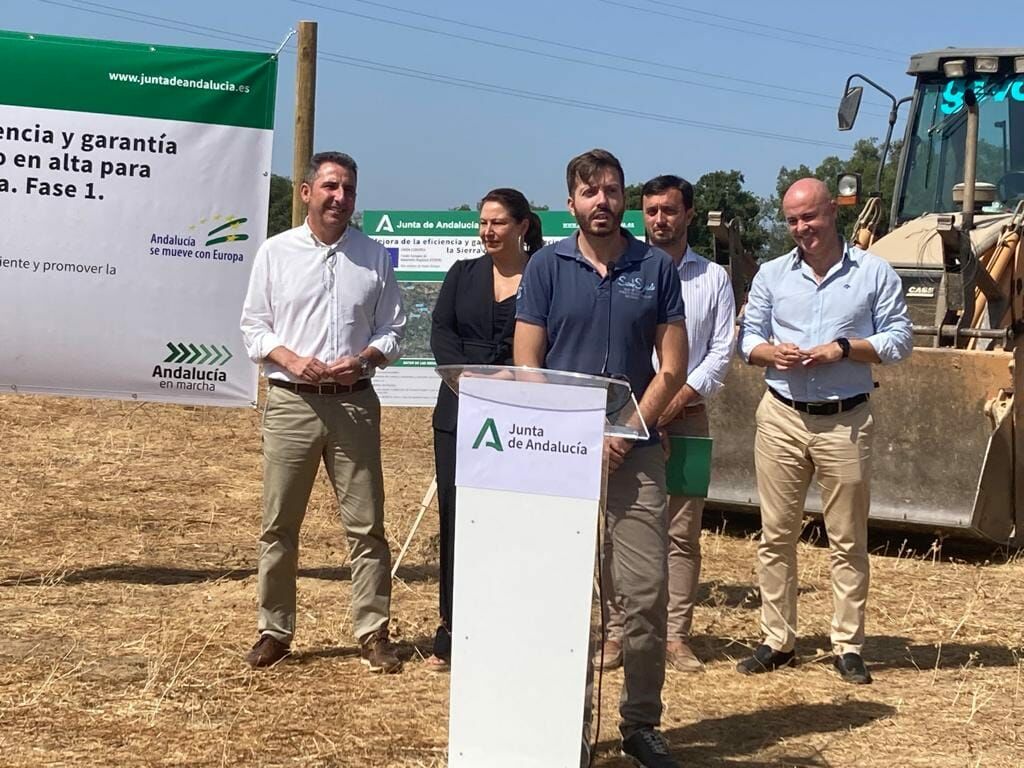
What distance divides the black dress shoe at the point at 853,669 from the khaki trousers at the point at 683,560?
2.28 feet

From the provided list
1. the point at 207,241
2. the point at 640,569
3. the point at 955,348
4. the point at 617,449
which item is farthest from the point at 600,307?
the point at 955,348

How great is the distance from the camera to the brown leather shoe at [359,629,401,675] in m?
5.91

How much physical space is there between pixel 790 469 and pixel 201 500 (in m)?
5.33

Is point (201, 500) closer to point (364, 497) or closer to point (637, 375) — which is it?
point (364, 497)

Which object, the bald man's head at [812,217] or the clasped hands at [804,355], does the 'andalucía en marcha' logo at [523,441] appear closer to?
the clasped hands at [804,355]

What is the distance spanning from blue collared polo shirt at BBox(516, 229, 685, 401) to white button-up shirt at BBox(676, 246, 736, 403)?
1.28 m

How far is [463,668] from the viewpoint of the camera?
4.19 meters

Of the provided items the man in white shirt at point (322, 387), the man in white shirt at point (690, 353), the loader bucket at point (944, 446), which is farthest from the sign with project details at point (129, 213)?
the loader bucket at point (944, 446)

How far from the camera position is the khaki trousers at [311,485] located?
19.3 ft

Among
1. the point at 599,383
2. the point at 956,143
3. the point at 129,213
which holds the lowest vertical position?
the point at 599,383

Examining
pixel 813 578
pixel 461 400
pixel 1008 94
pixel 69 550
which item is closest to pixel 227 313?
pixel 69 550

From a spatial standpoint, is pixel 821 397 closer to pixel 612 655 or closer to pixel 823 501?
pixel 823 501

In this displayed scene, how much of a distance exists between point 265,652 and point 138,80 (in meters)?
2.97

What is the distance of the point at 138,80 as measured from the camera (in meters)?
6.93
